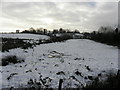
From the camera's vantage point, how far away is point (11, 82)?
8.95 metres

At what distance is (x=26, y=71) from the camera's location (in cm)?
1124

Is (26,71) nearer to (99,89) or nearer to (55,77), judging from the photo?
(55,77)

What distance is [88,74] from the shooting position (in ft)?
37.2

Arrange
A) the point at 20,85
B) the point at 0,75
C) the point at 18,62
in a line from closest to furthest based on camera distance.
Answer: the point at 20,85 → the point at 0,75 → the point at 18,62

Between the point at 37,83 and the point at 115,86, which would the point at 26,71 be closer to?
the point at 37,83

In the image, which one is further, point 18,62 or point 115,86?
point 18,62

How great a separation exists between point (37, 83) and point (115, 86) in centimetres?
400

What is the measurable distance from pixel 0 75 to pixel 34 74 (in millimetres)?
2086

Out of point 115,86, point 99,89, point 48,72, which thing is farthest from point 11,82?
point 115,86

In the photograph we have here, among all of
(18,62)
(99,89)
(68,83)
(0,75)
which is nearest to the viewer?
(99,89)

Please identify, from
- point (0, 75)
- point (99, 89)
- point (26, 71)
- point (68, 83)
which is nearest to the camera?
point (99, 89)

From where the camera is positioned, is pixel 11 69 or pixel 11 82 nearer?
pixel 11 82

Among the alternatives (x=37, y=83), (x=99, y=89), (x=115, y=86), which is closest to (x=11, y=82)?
(x=37, y=83)

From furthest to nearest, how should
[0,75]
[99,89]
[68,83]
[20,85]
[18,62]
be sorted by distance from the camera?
[18,62] < [0,75] < [68,83] < [20,85] < [99,89]
